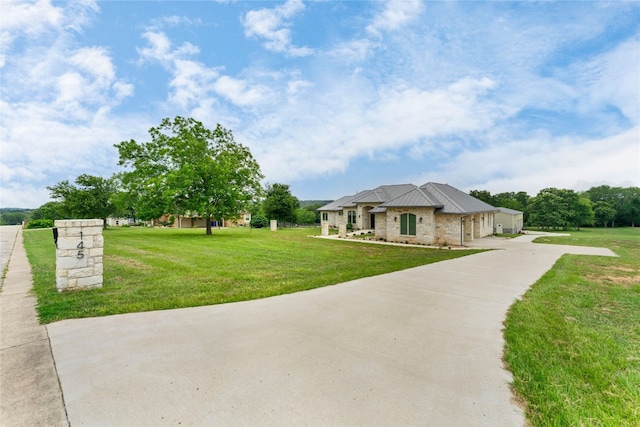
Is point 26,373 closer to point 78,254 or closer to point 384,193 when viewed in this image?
→ point 78,254

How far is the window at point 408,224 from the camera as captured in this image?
19.1 m

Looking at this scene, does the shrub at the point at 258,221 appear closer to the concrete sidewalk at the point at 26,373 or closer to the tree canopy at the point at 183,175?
the tree canopy at the point at 183,175

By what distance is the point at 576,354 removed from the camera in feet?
11.2

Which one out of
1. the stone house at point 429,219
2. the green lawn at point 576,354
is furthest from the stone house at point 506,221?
the green lawn at point 576,354

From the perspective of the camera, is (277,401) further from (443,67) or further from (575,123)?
(575,123)

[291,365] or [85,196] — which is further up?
[85,196]

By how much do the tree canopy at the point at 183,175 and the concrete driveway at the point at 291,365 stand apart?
18.7 metres

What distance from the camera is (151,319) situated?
4.38 meters

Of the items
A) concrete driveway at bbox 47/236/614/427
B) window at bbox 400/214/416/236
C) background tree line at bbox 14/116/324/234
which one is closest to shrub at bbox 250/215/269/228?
background tree line at bbox 14/116/324/234

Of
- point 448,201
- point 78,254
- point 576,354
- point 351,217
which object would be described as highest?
point 448,201

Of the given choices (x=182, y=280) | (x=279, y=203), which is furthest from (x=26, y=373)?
(x=279, y=203)

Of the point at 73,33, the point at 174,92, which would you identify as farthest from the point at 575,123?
the point at 73,33

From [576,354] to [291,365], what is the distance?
3679mm

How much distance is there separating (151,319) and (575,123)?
23198 millimetres
